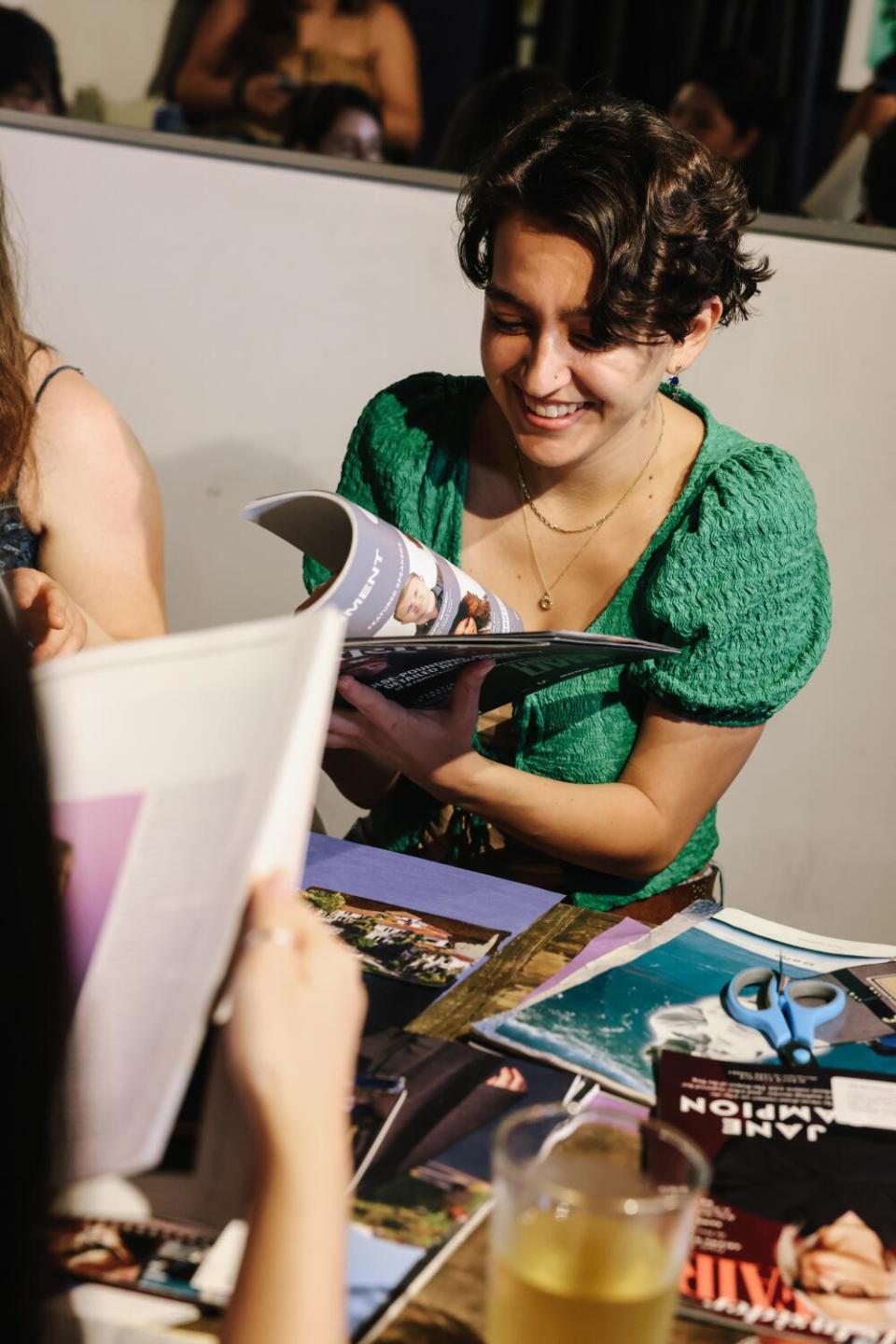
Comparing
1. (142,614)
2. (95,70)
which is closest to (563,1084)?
(142,614)

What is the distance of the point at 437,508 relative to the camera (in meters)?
1.43

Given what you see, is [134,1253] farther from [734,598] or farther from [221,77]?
[221,77]

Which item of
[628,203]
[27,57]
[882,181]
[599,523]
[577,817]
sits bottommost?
[577,817]

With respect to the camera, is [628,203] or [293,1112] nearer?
[293,1112]

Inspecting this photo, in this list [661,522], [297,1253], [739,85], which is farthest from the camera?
[739,85]

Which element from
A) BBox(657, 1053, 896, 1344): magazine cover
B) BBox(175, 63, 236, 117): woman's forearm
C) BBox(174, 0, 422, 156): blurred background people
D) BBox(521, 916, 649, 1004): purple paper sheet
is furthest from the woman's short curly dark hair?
BBox(175, 63, 236, 117): woman's forearm

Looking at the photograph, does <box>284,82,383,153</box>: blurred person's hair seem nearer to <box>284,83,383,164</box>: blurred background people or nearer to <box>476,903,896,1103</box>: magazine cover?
<box>284,83,383,164</box>: blurred background people

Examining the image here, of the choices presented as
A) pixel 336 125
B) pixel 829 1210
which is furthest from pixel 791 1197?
pixel 336 125

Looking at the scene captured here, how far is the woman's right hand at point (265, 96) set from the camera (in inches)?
114

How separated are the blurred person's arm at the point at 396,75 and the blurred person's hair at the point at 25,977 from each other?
276 cm

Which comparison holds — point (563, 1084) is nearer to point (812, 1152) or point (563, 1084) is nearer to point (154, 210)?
point (812, 1152)

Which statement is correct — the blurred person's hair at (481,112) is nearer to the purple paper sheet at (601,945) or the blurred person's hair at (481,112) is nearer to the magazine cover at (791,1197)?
the purple paper sheet at (601,945)

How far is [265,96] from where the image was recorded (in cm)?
294

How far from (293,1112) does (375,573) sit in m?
0.52
